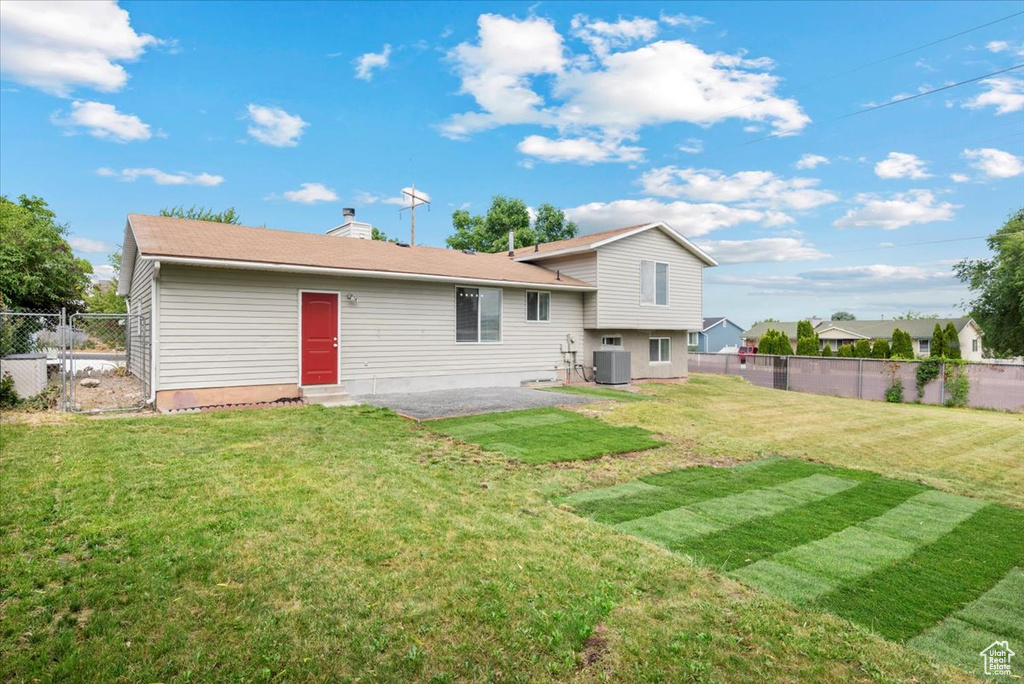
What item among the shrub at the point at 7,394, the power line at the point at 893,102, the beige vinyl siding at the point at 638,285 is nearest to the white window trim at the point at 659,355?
the beige vinyl siding at the point at 638,285

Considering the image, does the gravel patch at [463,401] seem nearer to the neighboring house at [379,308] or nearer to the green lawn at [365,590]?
the neighboring house at [379,308]

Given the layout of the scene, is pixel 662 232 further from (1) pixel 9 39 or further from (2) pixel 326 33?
(1) pixel 9 39

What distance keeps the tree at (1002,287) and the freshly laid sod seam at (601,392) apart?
87.8ft

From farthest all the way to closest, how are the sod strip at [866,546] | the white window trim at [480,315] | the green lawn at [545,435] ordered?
the white window trim at [480,315] → the green lawn at [545,435] → the sod strip at [866,546]

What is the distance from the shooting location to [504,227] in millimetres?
36594

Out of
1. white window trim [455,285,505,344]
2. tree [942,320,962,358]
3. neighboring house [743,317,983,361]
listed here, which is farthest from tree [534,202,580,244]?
white window trim [455,285,505,344]

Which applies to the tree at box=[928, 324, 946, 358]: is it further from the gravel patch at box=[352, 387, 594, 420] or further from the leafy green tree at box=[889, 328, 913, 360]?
the gravel patch at box=[352, 387, 594, 420]

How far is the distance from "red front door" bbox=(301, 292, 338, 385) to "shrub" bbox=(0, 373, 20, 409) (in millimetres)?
4664

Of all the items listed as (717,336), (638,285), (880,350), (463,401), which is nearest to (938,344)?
(880,350)

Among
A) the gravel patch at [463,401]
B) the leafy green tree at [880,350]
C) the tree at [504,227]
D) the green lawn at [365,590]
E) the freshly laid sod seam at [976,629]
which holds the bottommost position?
the freshly laid sod seam at [976,629]

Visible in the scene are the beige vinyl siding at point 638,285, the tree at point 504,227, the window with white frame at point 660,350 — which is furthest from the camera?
the tree at point 504,227

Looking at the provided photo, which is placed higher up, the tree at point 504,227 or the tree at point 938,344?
the tree at point 504,227

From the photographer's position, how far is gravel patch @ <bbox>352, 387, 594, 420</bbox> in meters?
9.77

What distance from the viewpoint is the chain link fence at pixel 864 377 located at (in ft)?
52.0
